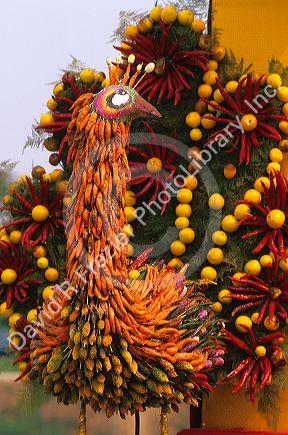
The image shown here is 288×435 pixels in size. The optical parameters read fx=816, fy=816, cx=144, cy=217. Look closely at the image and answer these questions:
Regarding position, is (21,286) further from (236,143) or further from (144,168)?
(236,143)

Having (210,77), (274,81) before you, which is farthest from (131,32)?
(274,81)

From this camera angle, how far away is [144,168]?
74.2 inches

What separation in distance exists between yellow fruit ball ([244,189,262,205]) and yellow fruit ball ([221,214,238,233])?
0.05m

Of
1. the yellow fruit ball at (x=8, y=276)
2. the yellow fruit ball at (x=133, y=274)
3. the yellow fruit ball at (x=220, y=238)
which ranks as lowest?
the yellow fruit ball at (x=133, y=274)

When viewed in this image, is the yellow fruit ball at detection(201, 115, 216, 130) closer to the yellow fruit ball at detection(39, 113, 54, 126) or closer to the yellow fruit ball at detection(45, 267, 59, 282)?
the yellow fruit ball at detection(39, 113, 54, 126)

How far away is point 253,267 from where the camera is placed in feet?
5.75

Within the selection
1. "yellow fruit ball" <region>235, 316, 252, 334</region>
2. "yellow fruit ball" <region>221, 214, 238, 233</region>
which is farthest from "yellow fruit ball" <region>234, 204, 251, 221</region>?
"yellow fruit ball" <region>235, 316, 252, 334</region>

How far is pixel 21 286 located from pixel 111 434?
0.47m

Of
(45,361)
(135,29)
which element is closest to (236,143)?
(135,29)

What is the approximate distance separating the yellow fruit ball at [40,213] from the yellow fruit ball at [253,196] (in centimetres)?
45

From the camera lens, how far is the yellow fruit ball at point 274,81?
5.94ft

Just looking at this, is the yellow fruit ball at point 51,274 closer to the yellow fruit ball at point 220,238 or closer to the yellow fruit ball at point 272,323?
the yellow fruit ball at point 220,238

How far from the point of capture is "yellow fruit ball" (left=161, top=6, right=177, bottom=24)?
185cm

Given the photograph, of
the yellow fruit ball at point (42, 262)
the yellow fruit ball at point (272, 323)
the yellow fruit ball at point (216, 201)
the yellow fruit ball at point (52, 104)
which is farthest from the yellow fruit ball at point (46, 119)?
the yellow fruit ball at point (272, 323)
